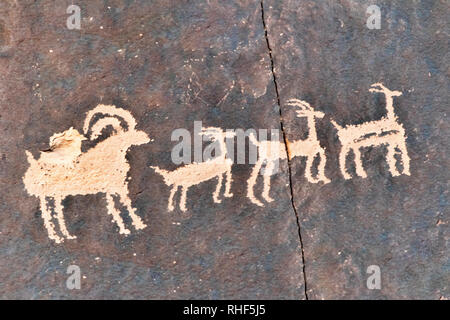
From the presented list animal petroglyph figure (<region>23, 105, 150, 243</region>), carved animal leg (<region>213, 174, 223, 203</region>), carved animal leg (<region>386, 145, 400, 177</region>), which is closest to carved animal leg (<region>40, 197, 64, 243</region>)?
animal petroglyph figure (<region>23, 105, 150, 243</region>)

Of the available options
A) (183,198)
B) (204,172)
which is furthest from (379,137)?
(183,198)

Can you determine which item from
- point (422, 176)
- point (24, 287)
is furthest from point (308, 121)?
point (24, 287)

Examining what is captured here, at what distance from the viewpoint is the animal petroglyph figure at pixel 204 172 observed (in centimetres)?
192

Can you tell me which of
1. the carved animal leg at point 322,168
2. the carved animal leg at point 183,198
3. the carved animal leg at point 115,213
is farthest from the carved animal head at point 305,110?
the carved animal leg at point 115,213

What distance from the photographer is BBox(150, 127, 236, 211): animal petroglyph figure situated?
6.29ft

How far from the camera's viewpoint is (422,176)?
1.95m

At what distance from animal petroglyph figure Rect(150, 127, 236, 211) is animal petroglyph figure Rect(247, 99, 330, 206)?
0.09 metres

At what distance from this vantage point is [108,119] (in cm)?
192

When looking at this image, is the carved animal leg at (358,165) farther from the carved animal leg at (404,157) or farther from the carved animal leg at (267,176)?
the carved animal leg at (267,176)

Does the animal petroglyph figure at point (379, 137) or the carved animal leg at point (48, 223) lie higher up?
the animal petroglyph figure at point (379, 137)

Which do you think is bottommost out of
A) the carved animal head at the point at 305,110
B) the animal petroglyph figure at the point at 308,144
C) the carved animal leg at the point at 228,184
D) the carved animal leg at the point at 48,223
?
the carved animal leg at the point at 48,223

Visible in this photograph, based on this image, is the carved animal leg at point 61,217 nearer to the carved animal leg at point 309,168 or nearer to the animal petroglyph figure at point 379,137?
the carved animal leg at point 309,168

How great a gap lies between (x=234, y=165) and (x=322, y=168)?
1.10ft

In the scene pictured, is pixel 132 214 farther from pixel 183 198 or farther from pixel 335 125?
pixel 335 125
